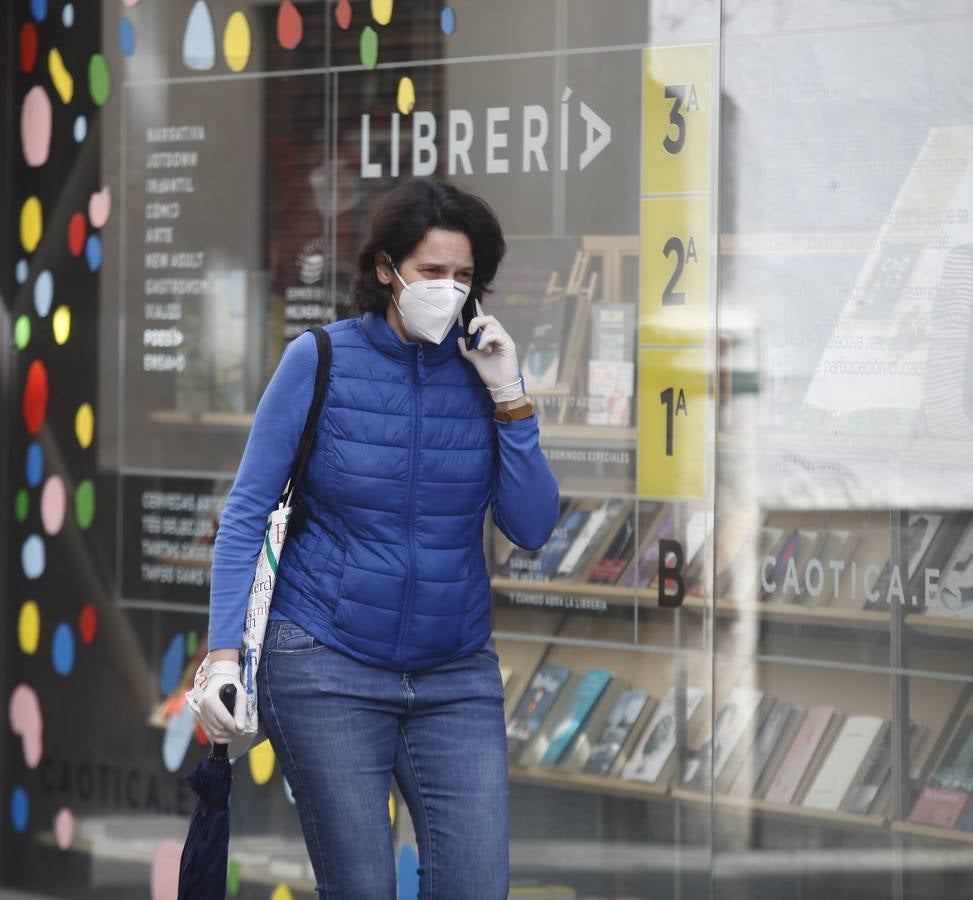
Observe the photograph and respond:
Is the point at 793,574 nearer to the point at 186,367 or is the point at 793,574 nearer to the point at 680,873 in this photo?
the point at 680,873

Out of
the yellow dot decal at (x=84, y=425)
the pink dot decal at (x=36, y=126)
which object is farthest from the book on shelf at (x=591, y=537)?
the pink dot decal at (x=36, y=126)

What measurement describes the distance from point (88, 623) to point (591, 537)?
1870 mm

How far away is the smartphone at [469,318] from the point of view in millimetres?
3232

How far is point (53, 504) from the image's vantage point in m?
5.46

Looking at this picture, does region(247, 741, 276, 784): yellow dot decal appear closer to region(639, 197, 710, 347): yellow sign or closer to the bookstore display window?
the bookstore display window

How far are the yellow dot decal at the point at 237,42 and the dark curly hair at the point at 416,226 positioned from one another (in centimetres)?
204

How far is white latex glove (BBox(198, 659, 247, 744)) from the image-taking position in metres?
3.01

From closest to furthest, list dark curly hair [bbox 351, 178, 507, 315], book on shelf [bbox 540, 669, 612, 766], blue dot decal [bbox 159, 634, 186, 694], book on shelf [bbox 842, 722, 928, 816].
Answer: dark curly hair [bbox 351, 178, 507, 315]
book on shelf [bbox 842, 722, 928, 816]
book on shelf [bbox 540, 669, 612, 766]
blue dot decal [bbox 159, 634, 186, 694]

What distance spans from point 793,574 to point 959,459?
1.78 feet

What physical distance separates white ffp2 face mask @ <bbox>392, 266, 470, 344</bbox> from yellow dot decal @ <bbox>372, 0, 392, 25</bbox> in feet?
6.34

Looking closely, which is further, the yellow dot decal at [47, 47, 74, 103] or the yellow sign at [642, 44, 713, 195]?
the yellow dot decal at [47, 47, 74, 103]

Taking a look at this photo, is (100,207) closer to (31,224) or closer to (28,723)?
(31,224)

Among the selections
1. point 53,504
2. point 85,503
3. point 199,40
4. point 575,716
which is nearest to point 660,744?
point 575,716

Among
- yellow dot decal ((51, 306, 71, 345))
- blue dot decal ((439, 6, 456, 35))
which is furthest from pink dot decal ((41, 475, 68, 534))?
blue dot decal ((439, 6, 456, 35))
